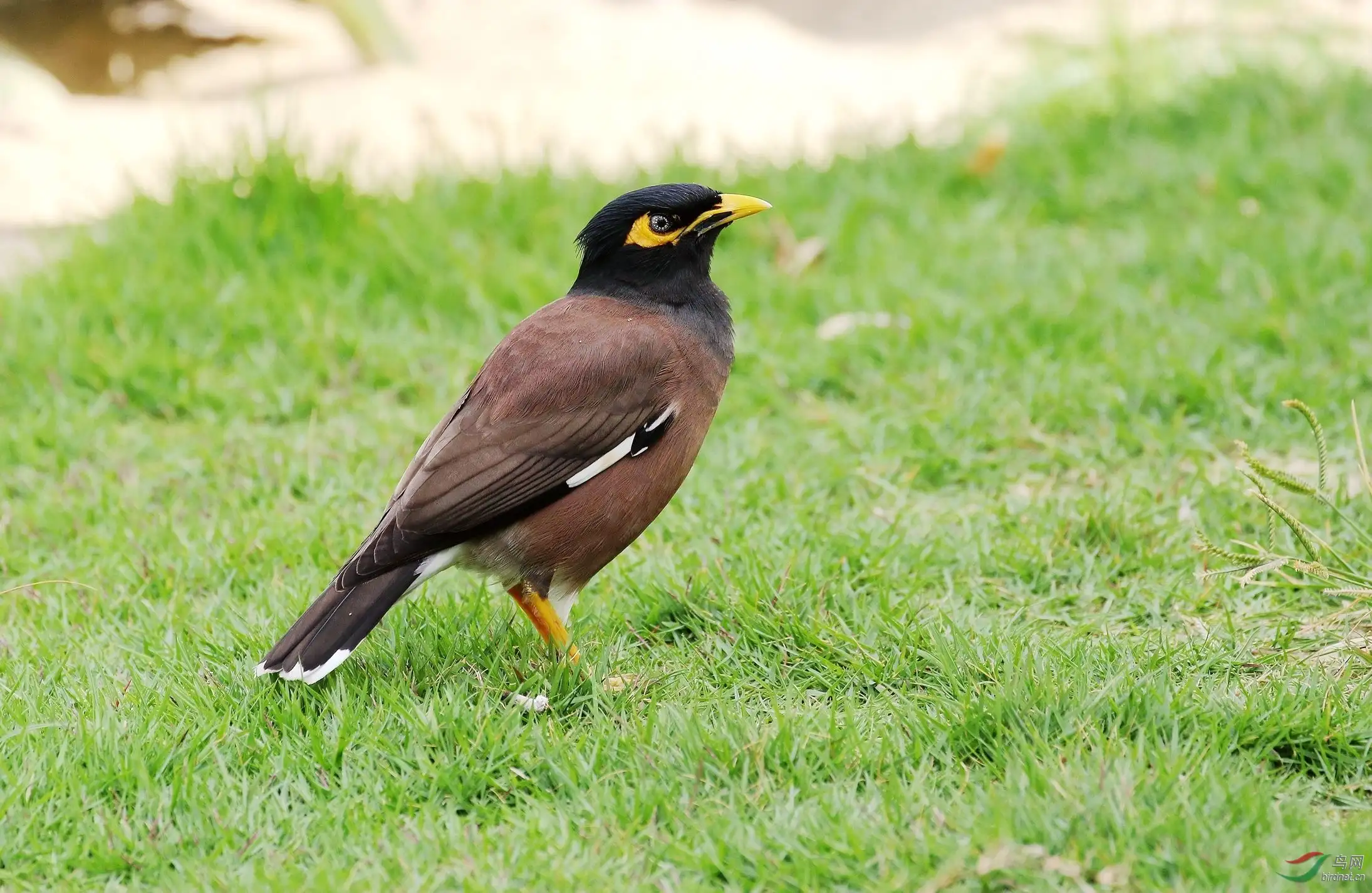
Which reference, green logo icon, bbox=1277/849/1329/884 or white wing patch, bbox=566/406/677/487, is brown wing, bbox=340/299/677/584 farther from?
green logo icon, bbox=1277/849/1329/884

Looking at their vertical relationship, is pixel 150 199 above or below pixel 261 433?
above

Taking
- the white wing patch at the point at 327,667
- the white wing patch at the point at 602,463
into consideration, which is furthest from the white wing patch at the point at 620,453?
the white wing patch at the point at 327,667

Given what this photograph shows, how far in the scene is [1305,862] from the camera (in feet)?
8.89

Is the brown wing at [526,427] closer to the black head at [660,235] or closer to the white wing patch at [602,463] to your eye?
the white wing patch at [602,463]

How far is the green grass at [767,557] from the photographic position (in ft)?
9.87

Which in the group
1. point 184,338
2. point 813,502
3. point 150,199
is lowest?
point 813,502

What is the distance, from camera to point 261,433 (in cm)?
548

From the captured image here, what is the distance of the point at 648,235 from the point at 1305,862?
249 centimetres

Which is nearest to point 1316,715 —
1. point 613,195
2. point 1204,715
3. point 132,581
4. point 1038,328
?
point 1204,715

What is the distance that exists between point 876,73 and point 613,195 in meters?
3.86

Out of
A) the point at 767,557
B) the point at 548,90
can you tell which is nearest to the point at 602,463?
the point at 767,557

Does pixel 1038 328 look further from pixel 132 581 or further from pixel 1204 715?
pixel 132 581

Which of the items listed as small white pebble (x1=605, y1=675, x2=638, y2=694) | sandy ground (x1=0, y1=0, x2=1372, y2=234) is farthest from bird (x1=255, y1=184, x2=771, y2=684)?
sandy ground (x1=0, y1=0, x2=1372, y2=234)

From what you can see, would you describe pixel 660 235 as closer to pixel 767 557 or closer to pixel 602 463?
pixel 602 463
